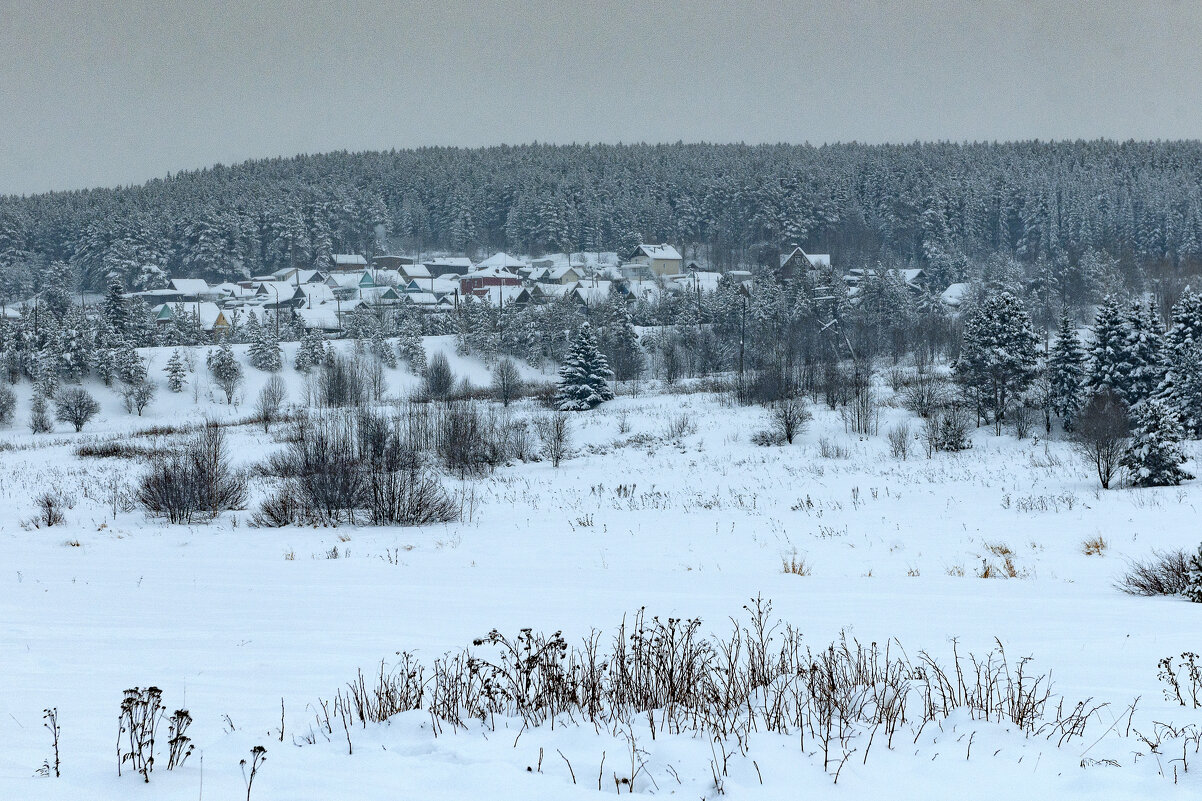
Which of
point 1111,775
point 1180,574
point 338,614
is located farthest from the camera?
point 1180,574

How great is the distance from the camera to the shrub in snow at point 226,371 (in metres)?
56.6

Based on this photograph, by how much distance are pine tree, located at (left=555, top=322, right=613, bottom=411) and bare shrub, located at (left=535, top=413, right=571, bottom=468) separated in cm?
1127

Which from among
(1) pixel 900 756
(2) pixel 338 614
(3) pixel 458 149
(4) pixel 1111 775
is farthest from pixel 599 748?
(3) pixel 458 149

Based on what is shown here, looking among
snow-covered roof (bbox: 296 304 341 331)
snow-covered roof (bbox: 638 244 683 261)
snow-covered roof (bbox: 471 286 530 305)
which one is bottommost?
snow-covered roof (bbox: 296 304 341 331)

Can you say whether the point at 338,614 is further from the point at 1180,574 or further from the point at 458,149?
the point at 458,149

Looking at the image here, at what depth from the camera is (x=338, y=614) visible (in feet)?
23.7

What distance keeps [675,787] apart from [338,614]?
4.62m

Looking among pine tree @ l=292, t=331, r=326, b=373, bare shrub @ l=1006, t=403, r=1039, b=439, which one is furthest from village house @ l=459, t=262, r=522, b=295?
bare shrub @ l=1006, t=403, r=1039, b=439

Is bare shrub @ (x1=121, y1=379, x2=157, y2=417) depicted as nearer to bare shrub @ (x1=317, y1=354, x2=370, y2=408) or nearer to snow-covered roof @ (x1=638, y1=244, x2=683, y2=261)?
bare shrub @ (x1=317, y1=354, x2=370, y2=408)

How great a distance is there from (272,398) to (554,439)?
1152 inches

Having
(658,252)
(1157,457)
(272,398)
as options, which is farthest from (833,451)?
(658,252)

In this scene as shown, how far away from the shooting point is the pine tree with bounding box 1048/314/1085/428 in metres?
39.6

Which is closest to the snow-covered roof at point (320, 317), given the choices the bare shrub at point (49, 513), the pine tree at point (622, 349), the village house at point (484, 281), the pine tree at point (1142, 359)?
the village house at point (484, 281)

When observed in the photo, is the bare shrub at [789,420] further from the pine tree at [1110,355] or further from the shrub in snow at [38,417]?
the shrub in snow at [38,417]
